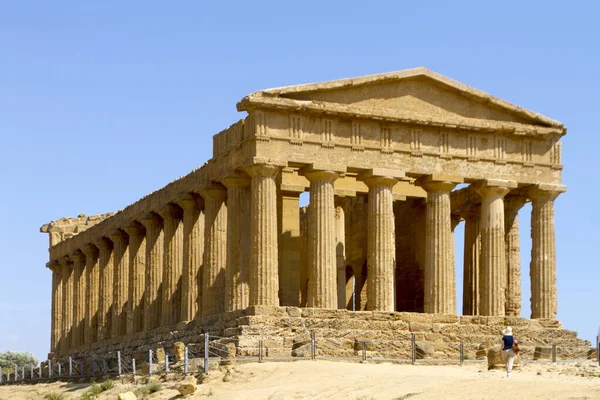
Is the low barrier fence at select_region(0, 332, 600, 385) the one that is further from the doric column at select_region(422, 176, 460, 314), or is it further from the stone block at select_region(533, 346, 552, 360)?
the doric column at select_region(422, 176, 460, 314)

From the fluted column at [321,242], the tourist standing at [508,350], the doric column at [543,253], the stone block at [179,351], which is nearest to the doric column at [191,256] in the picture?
the fluted column at [321,242]

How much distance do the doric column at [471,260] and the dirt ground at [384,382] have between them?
14.7m

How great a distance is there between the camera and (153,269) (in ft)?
202

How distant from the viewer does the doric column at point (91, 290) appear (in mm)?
70812

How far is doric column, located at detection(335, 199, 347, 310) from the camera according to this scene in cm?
5678

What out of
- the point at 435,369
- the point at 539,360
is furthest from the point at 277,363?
the point at 539,360

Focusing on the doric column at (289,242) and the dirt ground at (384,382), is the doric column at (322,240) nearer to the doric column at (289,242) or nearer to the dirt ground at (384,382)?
the doric column at (289,242)

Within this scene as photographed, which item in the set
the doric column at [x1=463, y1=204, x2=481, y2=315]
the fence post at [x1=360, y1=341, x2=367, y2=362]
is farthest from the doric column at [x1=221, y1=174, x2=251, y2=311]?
the doric column at [x1=463, y1=204, x2=481, y2=315]

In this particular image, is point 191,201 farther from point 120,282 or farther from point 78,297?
point 78,297

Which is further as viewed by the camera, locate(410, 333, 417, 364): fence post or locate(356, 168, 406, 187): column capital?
locate(356, 168, 406, 187): column capital

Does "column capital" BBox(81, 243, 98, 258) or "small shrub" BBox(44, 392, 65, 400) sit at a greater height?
"column capital" BBox(81, 243, 98, 258)

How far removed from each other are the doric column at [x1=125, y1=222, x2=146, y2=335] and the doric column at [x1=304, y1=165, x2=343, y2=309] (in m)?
14.8

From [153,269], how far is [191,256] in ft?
18.0

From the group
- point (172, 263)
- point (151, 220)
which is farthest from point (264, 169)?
point (151, 220)
